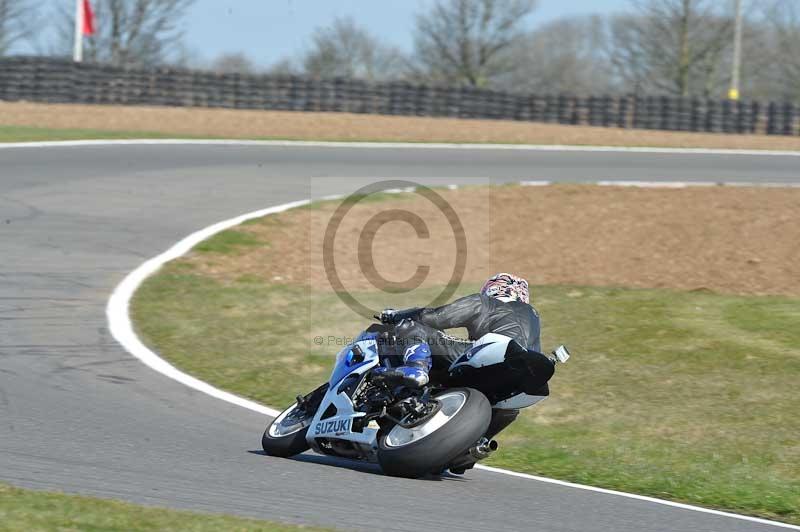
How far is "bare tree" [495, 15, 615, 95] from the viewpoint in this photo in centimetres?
5809

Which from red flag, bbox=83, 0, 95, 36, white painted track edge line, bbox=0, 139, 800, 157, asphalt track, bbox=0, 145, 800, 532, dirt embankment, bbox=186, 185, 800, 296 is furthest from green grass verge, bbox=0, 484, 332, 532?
red flag, bbox=83, 0, 95, 36

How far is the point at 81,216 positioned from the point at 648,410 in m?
9.96

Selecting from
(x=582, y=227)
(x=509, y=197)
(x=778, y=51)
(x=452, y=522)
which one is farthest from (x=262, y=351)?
(x=778, y=51)

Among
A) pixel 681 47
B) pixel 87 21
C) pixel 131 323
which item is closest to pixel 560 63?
pixel 681 47

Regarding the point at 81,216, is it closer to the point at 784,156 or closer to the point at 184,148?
the point at 184,148

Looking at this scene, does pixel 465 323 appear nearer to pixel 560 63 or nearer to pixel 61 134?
pixel 61 134

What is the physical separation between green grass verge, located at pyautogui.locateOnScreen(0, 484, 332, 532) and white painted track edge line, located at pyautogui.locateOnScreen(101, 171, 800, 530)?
2.66 metres

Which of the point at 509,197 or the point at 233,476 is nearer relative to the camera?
the point at 233,476

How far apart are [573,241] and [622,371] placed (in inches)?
220

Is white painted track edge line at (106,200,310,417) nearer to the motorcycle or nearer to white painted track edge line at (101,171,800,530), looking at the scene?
white painted track edge line at (101,171,800,530)

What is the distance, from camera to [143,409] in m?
8.84

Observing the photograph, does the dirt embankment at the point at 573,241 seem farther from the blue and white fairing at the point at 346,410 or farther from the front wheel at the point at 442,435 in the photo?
the front wheel at the point at 442,435

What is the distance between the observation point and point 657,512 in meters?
7.02

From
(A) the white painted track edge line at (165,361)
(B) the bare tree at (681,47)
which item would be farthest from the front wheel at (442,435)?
(B) the bare tree at (681,47)
